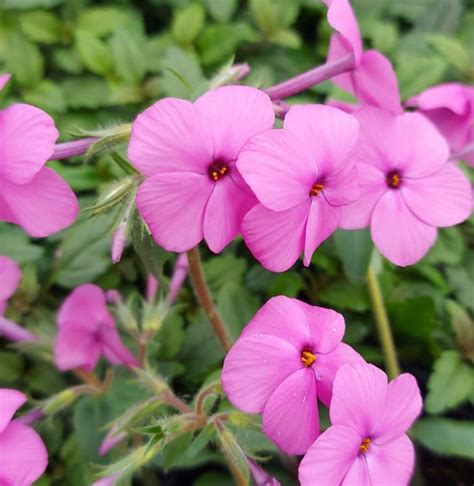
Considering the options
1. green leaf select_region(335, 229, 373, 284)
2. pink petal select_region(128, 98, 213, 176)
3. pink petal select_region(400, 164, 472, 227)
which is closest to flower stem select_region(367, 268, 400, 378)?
green leaf select_region(335, 229, 373, 284)

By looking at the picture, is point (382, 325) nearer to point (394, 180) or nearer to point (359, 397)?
point (394, 180)

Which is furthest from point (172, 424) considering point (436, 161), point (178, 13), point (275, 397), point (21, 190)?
point (178, 13)

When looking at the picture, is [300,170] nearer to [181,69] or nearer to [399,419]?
[399,419]

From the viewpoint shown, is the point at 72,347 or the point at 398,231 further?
the point at 72,347

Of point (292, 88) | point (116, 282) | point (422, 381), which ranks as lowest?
point (422, 381)

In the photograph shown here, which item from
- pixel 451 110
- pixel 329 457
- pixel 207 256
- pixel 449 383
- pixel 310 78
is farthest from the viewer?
pixel 207 256

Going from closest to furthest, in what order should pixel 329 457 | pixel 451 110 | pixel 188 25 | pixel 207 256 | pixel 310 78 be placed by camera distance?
pixel 329 457 → pixel 310 78 → pixel 451 110 → pixel 207 256 → pixel 188 25

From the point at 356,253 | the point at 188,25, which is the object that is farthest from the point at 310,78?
the point at 188,25
